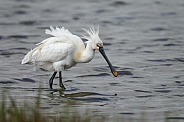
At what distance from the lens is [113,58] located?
57.8 ft

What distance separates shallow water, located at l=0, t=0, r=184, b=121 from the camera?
39.9 ft

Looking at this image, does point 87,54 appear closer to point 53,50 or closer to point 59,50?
point 59,50

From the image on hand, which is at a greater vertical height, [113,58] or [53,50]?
[53,50]

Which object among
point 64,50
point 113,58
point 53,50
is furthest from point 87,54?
point 113,58

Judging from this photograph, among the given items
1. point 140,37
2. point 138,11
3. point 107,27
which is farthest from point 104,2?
point 140,37

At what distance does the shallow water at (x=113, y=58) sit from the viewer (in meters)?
12.2

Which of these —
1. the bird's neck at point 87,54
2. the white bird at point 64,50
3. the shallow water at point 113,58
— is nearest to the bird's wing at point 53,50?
the white bird at point 64,50

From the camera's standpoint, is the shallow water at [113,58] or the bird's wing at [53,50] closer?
the shallow water at [113,58]

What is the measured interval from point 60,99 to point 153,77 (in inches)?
119

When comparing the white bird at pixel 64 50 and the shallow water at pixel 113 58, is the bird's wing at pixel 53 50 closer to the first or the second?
the white bird at pixel 64 50

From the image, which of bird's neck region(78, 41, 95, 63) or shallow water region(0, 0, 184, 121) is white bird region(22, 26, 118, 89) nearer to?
bird's neck region(78, 41, 95, 63)

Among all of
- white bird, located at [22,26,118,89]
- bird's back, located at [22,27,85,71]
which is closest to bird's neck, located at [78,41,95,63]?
white bird, located at [22,26,118,89]

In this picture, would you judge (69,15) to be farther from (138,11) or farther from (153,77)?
(153,77)

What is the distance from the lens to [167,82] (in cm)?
1428
